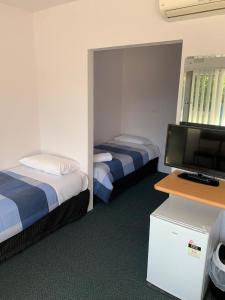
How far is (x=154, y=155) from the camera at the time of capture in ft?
14.4

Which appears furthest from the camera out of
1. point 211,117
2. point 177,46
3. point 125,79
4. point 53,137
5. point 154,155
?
point 125,79

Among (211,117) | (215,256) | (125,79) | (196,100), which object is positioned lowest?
(215,256)

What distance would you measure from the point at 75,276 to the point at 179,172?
129cm

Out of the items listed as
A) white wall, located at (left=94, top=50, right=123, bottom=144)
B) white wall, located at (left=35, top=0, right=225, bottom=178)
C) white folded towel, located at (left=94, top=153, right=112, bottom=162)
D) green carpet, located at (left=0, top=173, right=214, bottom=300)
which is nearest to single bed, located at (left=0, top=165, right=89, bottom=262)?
green carpet, located at (left=0, top=173, right=214, bottom=300)

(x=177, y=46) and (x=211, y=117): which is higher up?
(x=177, y=46)

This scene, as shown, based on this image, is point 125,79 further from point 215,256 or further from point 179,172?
point 215,256

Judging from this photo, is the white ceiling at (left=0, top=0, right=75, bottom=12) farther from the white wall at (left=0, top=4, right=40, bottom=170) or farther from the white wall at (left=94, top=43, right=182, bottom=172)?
the white wall at (left=94, top=43, right=182, bottom=172)

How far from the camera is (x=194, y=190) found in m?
1.84

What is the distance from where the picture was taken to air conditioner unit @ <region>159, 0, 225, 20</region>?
171 cm

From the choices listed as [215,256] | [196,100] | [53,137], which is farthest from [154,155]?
[215,256]

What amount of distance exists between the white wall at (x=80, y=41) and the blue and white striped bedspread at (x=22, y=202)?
2.15 ft

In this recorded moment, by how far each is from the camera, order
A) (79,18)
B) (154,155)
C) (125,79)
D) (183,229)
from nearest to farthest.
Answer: (183,229)
(79,18)
(154,155)
(125,79)

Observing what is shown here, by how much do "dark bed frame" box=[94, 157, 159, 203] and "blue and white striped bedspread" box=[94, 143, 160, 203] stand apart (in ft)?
0.27

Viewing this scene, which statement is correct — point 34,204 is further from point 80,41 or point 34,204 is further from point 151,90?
point 151,90
